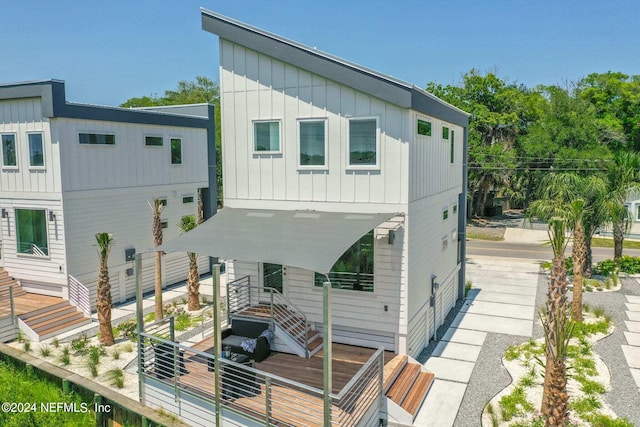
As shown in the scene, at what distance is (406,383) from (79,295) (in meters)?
11.2

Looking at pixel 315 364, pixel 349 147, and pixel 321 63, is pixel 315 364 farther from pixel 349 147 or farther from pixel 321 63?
pixel 321 63

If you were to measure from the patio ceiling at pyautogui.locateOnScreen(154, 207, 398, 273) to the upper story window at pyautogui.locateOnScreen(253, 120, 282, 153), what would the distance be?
1.57m

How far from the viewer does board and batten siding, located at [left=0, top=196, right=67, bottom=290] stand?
16016 mm

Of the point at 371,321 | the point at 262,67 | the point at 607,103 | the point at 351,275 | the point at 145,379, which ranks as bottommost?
the point at 145,379

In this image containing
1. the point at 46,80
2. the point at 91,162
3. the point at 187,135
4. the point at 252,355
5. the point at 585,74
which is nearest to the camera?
the point at 252,355

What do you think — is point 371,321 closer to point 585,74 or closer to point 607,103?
point 607,103

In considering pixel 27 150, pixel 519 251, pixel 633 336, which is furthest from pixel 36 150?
pixel 519 251

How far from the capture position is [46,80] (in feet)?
50.1

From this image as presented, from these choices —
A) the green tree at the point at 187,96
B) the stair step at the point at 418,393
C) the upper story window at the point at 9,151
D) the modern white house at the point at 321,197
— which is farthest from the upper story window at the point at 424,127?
the green tree at the point at 187,96

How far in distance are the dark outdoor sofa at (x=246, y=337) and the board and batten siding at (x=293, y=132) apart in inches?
123

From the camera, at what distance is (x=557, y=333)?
26.2ft

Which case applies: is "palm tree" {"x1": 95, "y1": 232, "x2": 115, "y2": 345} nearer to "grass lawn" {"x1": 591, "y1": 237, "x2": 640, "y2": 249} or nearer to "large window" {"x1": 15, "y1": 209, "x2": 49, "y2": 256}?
"large window" {"x1": 15, "y1": 209, "x2": 49, "y2": 256}

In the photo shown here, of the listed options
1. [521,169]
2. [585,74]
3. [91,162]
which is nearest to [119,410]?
[91,162]

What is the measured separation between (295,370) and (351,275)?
2.69 m
